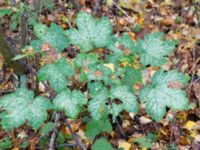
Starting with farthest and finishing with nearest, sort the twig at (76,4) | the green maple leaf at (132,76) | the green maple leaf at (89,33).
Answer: the twig at (76,4)
the green maple leaf at (132,76)
the green maple leaf at (89,33)

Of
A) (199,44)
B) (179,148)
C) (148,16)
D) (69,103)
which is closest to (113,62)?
(69,103)

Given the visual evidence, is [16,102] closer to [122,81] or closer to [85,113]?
[122,81]

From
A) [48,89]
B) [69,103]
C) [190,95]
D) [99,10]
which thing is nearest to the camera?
[69,103]

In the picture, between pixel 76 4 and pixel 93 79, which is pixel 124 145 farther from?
pixel 76 4

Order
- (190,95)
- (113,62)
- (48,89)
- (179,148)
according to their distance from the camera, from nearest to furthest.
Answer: (113,62) → (48,89) → (179,148) → (190,95)

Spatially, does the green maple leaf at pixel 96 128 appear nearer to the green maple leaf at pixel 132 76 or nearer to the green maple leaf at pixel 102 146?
the green maple leaf at pixel 102 146

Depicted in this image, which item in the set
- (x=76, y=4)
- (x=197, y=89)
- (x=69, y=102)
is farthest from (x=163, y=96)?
(x=76, y=4)

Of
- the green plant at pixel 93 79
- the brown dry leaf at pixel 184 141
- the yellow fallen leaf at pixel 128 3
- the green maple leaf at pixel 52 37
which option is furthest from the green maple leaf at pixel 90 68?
the yellow fallen leaf at pixel 128 3
